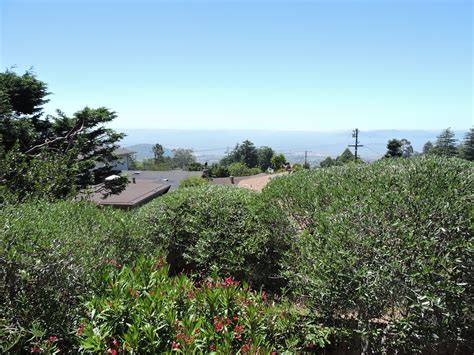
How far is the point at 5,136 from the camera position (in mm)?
13727

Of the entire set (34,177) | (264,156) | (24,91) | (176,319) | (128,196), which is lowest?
(264,156)

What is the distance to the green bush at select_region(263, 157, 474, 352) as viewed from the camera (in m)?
3.89

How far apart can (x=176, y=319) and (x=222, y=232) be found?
4271 millimetres

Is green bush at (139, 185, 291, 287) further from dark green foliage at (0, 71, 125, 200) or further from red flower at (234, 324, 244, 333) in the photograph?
dark green foliage at (0, 71, 125, 200)

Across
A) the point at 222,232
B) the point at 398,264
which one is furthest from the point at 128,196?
the point at 398,264

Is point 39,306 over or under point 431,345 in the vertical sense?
over

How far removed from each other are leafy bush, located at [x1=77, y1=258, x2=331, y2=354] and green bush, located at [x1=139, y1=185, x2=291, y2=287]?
2.92 meters

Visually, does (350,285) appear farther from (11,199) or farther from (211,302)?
(11,199)

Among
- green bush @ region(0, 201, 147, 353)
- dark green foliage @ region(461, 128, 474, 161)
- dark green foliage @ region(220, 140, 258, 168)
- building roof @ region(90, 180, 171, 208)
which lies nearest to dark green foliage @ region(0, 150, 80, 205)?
green bush @ region(0, 201, 147, 353)

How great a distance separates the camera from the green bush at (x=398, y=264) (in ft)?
12.8

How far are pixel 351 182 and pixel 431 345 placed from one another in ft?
8.04

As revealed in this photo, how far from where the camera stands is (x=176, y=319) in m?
3.33

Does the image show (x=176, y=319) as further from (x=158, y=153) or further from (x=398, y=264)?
(x=158, y=153)

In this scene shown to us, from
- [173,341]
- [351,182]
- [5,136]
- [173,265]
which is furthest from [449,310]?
[5,136]
